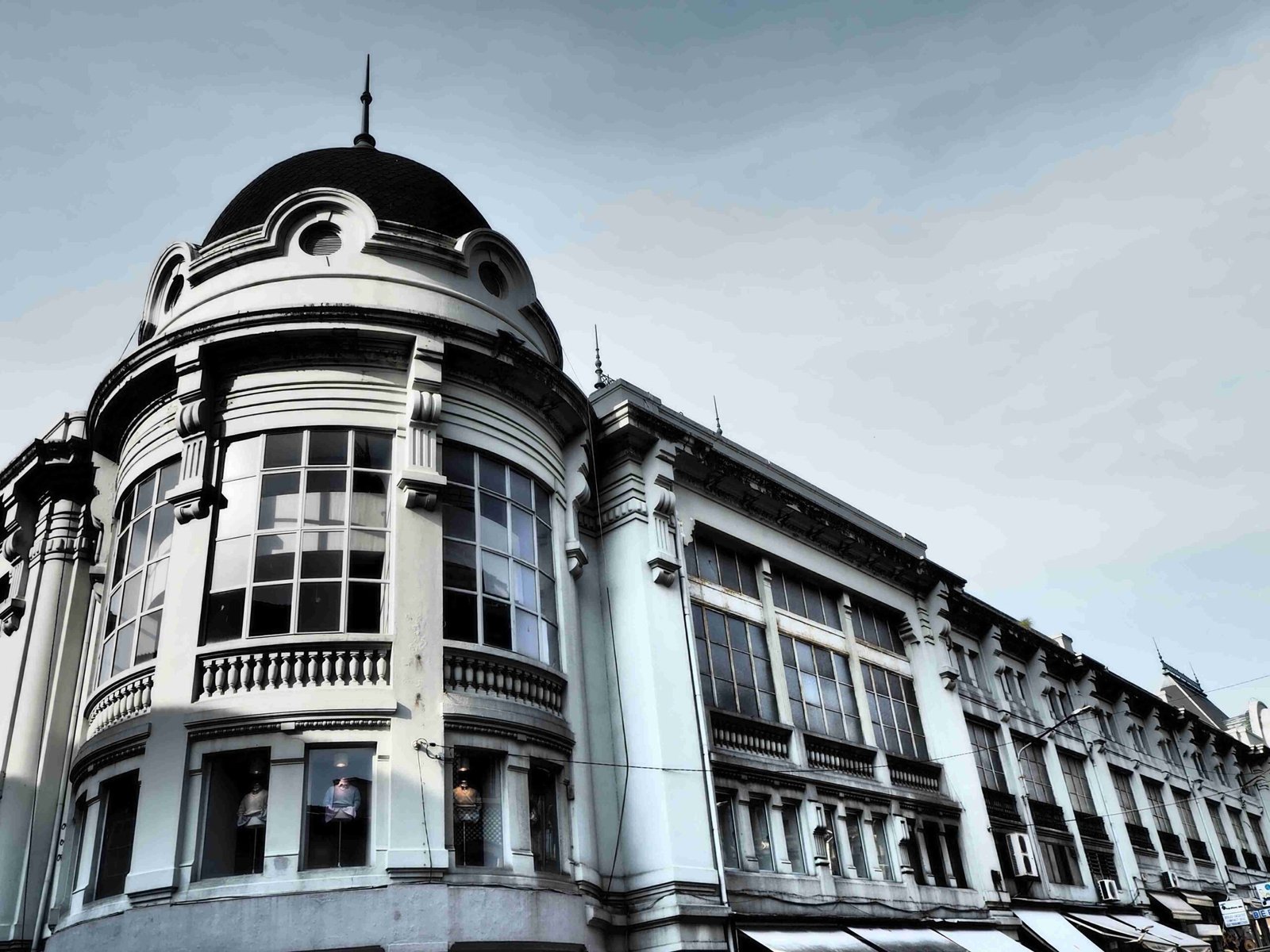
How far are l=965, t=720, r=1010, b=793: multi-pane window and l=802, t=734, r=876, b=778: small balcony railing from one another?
16.6 ft

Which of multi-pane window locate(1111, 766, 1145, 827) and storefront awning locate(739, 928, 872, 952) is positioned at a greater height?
multi-pane window locate(1111, 766, 1145, 827)

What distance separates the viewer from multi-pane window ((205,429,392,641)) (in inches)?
556

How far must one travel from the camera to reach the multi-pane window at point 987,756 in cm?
2564

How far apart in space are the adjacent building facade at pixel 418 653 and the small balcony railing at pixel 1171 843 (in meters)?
12.0

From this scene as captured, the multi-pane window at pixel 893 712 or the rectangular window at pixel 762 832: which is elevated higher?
the multi-pane window at pixel 893 712

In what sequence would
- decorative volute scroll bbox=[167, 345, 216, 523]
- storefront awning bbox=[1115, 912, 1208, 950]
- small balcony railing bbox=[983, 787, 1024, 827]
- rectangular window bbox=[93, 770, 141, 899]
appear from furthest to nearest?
storefront awning bbox=[1115, 912, 1208, 950]
small balcony railing bbox=[983, 787, 1024, 827]
decorative volute scroll bbox=[167, 345, 216, 523]
rectangular window bbox=[93, 770, 141, 899]

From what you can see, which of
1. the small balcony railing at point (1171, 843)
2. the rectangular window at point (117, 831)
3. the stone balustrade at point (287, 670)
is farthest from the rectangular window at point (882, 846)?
the small balcony railing at point (1171, 843)

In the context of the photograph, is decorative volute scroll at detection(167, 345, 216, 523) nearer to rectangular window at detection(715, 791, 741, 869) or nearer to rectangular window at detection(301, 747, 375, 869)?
rectangular window at detection(301, 747, 375, 869)

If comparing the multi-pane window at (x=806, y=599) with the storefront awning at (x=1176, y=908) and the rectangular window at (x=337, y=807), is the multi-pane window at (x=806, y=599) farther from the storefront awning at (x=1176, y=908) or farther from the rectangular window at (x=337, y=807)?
the storefront awning at (x=1176, y=908)

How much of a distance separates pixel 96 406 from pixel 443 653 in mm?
7551

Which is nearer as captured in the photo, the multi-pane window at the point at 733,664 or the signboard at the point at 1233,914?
the multi-pane window at the point at 733,664

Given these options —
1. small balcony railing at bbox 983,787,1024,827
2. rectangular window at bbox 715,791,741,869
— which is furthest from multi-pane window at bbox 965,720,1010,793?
rectangular window at bbox 715,791,741,869

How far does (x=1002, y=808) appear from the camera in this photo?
24.9 metres

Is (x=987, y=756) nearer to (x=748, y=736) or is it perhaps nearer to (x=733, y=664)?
(x=733, y=664)
